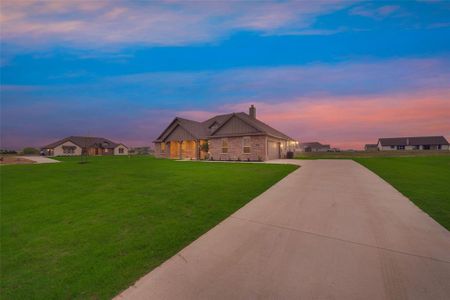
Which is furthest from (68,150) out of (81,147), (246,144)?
(246,144)

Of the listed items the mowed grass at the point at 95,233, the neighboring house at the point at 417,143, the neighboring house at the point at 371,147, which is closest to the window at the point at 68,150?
the mowed grass at the point at 95,233

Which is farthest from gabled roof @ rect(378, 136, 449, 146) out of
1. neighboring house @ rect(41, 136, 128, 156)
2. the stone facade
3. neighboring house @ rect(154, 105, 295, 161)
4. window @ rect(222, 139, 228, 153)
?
neighboring house @ rect(41, 136, 128, 156)

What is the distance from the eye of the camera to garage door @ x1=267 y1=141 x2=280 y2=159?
25.8 meters

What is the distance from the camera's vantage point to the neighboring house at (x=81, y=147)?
59.8 meters

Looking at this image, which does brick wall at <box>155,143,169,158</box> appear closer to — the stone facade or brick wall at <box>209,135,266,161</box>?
the stone facade

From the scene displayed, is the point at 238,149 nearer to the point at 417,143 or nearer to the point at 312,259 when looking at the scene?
the point at 312,259

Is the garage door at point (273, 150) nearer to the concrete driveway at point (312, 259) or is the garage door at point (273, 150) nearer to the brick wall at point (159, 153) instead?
the brick wall at point (159, 153)

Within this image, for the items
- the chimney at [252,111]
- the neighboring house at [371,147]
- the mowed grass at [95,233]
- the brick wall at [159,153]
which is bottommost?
the mowed grass at [95,233]

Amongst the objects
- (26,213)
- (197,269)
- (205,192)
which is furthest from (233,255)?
(26,213)

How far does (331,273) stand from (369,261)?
825 mm

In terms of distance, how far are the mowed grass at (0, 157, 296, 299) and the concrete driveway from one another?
0.47m

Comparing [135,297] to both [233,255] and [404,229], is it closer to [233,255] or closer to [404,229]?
[233,255]

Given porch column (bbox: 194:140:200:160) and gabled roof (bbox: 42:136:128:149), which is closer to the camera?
porch column (bbox: 194:140:200:160)

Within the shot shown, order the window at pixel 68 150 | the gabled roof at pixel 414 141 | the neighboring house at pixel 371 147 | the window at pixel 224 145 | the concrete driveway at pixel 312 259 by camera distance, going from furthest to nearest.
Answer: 1. the neighboring house at pixel 371 147
2. the gabled roof at pixel 414 141
3. the window at pixel 68 150
4. the window at pixel 224 145
5. the concrete driveway at pixel 312 259
